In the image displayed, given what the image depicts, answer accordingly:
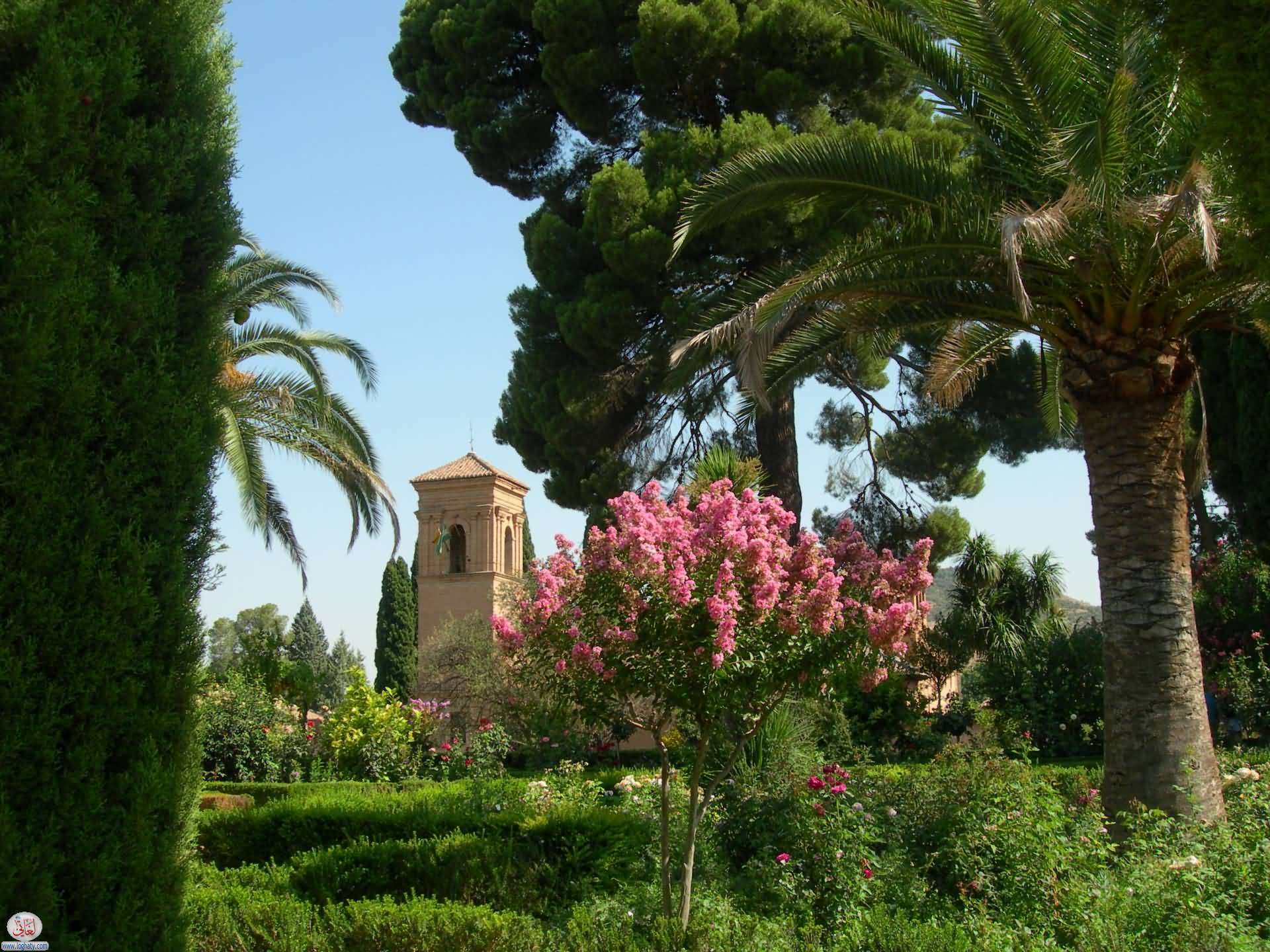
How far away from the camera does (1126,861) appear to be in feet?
20.0

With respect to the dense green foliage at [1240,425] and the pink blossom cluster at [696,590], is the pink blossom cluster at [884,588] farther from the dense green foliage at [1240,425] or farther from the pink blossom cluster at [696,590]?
the dense green foliage at [1240,425]

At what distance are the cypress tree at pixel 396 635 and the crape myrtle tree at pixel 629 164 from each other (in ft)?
47.6

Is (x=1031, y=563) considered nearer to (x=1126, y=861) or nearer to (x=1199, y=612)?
(x=1199, y=612)

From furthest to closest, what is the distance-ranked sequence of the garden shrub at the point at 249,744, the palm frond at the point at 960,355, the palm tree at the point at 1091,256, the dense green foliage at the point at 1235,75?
the garden shrub at the point at 249,744 → the palm frond at the point at 960,355 → the palm tree at the point at 1091,256 → the dense green foliage at the point at 1235,75

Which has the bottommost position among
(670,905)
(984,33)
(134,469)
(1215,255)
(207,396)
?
(670,905)

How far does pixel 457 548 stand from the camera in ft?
113

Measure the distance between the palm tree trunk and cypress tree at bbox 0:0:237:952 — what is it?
552 cm

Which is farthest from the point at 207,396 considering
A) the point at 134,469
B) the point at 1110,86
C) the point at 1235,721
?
the point at 1235,721

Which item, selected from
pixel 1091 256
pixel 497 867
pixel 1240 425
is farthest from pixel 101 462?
pixel 1240 425

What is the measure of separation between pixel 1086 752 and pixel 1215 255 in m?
11.2

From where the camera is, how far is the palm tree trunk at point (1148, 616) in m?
7.03

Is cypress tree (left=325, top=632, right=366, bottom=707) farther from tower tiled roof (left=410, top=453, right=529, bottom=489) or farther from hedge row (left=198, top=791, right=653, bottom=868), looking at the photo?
hedge row (left=198, top=791, right=653, bottom=868)

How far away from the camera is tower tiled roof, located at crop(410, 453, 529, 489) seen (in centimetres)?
3425

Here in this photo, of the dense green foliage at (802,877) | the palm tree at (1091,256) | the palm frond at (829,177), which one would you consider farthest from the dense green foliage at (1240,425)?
the palm frond at (829,177)
